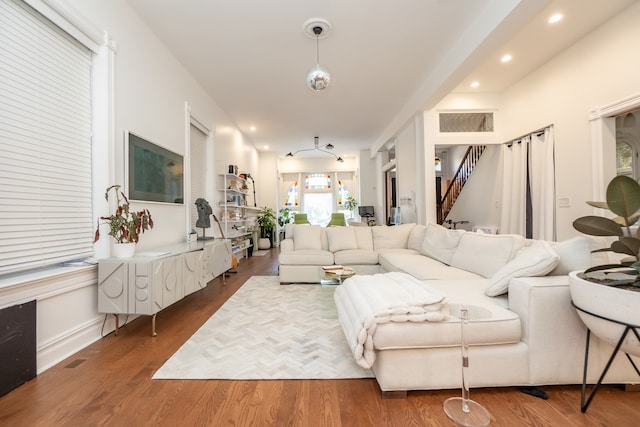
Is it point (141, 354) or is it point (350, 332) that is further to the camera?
point (141, 354)

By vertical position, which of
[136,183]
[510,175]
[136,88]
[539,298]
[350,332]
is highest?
[136,88]

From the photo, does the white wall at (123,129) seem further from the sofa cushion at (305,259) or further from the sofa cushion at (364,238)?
the sofa cushion at (364,238)

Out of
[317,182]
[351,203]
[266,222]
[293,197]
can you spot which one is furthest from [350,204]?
[266,222]

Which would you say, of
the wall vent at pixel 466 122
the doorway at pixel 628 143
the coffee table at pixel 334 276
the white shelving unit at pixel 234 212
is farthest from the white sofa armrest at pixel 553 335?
the white shelving unit at pixel 234 212

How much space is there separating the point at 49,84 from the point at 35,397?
2.04m

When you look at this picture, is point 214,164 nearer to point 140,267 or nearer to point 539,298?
point 140,267

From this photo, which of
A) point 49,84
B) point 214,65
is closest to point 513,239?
point 49,84

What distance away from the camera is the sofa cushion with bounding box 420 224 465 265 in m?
3.13

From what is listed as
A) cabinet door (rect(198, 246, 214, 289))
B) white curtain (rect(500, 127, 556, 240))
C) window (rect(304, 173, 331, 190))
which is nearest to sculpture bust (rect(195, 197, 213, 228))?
cabinet door (rect(198, 246, 214, 289))

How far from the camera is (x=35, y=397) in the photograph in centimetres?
153

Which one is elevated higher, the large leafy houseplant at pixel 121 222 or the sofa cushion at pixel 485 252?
the large leafy houseplant at pixel 121 222

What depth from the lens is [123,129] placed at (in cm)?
255

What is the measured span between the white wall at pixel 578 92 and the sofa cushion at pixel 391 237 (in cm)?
208

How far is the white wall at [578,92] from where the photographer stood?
2.93m
